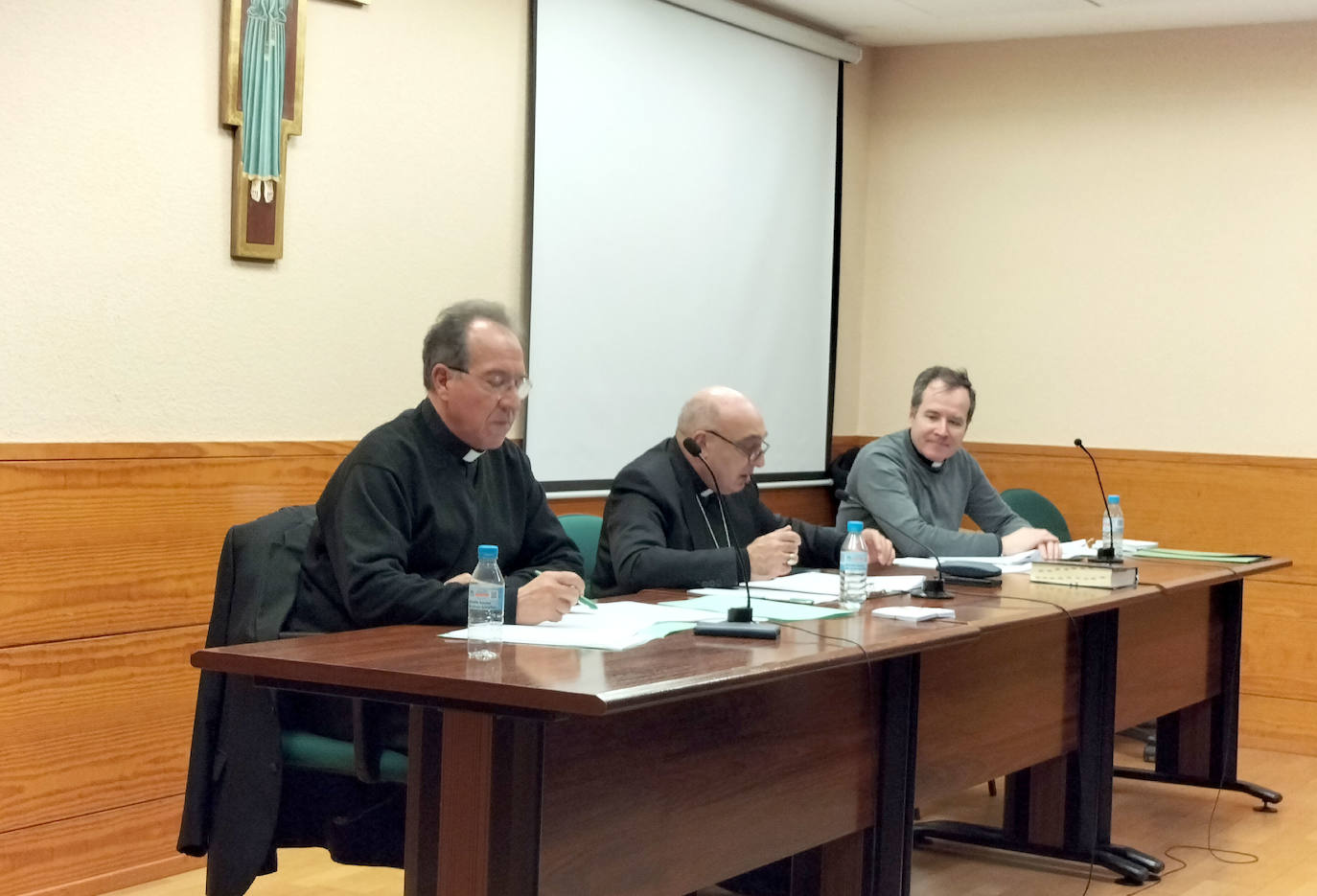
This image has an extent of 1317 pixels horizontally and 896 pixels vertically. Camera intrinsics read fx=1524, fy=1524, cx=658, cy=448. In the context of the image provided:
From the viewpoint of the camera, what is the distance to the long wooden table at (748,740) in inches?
82.1

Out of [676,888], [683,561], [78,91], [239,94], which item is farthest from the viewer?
[239,94]

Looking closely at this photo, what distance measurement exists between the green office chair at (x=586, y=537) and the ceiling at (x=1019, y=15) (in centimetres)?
281

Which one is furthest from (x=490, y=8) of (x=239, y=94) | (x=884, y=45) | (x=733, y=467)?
(x=884, y=45)

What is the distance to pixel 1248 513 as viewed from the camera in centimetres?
557

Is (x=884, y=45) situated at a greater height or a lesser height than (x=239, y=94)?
greater

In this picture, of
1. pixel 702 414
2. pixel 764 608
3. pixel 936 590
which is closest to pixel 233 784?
pixel 764 608

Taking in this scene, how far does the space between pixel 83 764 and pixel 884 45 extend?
4.31 m

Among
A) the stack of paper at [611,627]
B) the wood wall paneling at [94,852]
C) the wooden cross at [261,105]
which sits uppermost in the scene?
the wooden cross at [261,105]

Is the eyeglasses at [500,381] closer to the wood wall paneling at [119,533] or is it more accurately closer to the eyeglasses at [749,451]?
the eyeglasses at [749,451]

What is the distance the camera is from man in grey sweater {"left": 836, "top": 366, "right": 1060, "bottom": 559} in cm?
421

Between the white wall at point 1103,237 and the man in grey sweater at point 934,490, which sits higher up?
the white wall at point 1103,237

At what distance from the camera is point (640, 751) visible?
7.58 ft

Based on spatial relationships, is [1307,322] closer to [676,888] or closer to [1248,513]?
[1248,513]

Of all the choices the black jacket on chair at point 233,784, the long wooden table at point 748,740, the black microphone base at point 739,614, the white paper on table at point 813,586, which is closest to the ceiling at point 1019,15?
the long wooden table at point 748,740
